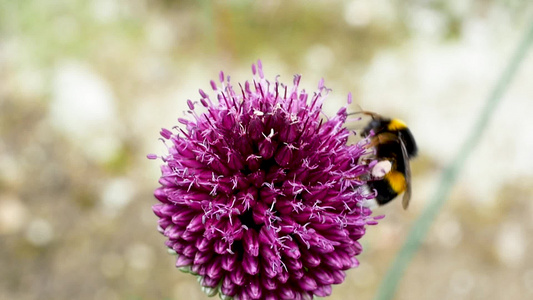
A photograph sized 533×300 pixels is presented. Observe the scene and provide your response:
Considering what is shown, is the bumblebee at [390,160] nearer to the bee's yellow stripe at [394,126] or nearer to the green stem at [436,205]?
the bee's yellow stripe at [394,126]

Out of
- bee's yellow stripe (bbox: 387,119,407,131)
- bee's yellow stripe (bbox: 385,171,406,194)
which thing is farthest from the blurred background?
bee's yellow stripe (bbox: 385,171,406,194)

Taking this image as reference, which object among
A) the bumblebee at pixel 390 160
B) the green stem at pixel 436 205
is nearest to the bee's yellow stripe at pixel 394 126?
the bumblebee at pixel 390 160

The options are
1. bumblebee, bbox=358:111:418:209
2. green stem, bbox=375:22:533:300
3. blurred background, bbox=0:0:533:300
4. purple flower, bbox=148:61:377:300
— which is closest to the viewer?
purple flower, bbox=148:61:377:300

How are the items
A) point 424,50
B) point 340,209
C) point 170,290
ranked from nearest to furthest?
point 340,209, point 170,290, point 424,50

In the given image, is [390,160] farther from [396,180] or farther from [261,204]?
[261,204]

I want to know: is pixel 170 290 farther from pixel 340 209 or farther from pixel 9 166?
pixel 340 209

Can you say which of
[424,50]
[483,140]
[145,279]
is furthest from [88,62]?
[483,140]

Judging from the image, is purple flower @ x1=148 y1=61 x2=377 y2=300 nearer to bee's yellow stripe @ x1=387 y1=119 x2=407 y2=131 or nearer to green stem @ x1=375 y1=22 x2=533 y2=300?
bee's yellow stripe @ x1=387 y1=119 x2=407 y2=131
